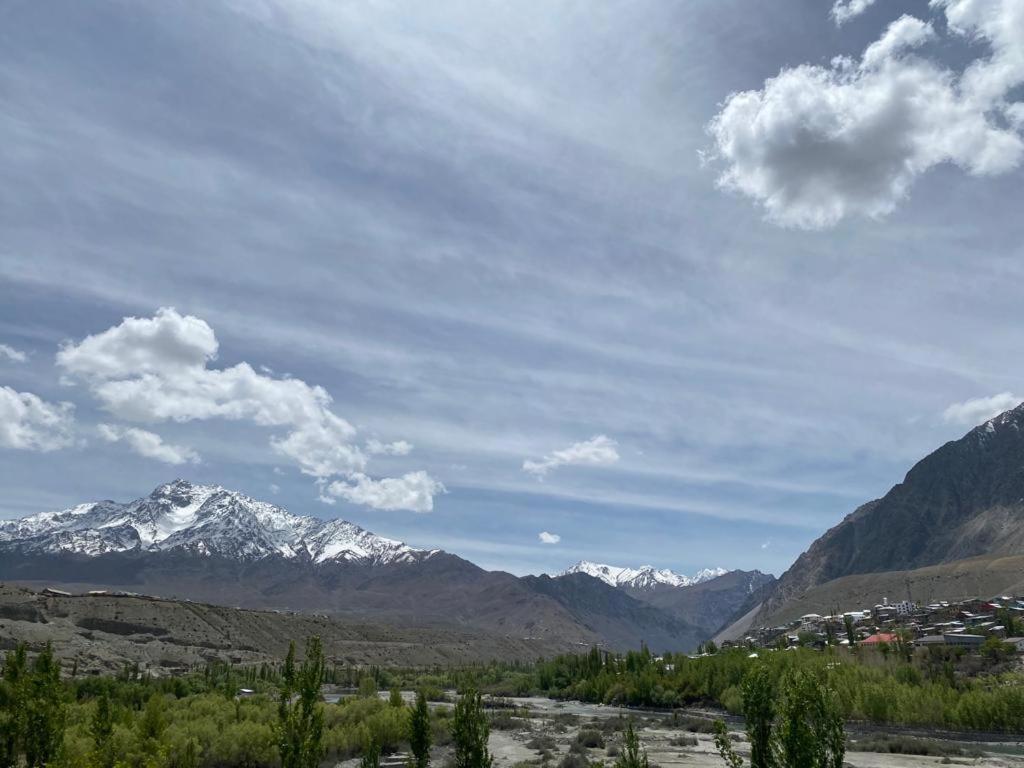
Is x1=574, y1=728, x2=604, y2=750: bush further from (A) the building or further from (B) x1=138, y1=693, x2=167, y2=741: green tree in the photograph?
(A) the building

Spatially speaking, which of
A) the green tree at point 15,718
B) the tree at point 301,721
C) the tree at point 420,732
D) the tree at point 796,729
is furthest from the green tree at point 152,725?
the tree at point 796,729

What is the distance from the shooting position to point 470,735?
23812 mm

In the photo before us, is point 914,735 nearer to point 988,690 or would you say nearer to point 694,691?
point 988,690

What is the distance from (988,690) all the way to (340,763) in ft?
198

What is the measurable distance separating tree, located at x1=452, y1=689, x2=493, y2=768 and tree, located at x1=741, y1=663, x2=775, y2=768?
808 cm

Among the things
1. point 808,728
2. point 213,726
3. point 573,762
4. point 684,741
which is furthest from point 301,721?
point 684,741

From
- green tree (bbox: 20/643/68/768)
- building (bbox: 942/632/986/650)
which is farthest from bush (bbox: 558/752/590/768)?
building (bbox: 942/632/986/650)

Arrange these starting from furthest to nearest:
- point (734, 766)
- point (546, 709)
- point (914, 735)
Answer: point (546, 709) → point (914, 735) → point (734, 766)

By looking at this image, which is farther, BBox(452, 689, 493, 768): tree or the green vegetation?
the green vegetation

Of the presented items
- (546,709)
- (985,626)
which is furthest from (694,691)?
(985,626)

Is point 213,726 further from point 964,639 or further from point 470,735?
point 964,639

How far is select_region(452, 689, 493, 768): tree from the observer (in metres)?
23.4

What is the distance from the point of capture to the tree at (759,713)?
71.3ft

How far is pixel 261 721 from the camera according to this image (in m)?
48.7
